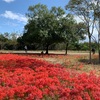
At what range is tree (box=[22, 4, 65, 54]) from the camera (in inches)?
1470

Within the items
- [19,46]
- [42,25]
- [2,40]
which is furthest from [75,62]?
[2,40]

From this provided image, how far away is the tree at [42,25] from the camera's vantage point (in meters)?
37.3

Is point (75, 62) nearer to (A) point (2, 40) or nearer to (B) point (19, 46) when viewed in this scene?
(B) point (19, 46)

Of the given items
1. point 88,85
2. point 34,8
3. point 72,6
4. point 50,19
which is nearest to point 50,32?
point 50,19

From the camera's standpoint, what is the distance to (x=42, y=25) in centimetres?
3822

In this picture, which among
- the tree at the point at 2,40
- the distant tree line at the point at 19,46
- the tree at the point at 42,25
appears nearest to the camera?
the tree at the point at 42,25

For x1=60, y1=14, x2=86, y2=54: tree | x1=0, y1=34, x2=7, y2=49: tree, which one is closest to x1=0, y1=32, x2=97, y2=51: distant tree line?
x1=0, y1=34, x2=7, y2=49: tree

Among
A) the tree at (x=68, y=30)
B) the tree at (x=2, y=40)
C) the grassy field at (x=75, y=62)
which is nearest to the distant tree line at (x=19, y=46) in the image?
the tree at (x=2, y=40)

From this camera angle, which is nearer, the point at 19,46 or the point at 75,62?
the point at 75,62

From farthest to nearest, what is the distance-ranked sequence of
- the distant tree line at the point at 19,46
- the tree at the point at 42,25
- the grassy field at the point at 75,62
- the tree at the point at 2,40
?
the tree at the point at 2,40 → the distant tree line at the point at 19,46 → the tree at the point at 42,25 → the grassy field at the point at 75,62

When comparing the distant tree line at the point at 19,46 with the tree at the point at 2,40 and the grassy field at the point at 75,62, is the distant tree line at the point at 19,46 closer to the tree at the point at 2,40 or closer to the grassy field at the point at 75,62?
the tree at the point at 2,40

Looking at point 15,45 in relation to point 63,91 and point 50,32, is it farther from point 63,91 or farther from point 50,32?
point 63,91

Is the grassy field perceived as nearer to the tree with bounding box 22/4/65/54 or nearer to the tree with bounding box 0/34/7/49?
the tree with bounding box 22/4/65/54

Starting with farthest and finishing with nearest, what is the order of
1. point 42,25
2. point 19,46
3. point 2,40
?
1. point 2,40
2. point 19,46
3. point 42,25
